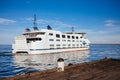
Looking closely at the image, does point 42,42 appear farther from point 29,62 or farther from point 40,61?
point 29,62

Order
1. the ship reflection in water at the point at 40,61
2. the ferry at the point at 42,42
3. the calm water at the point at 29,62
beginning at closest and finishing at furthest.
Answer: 1. the calm water at the point at 29,62
2. the ship reflection in water at the point at 40,61
3. the ferry at the point at 42,42

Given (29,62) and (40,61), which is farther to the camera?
(40,61)

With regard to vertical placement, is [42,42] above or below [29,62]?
above

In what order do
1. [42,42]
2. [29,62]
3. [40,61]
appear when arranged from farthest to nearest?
[42,42] → [40,61] → [29,62]

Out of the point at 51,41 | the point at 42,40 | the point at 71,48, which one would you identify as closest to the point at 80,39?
the point at 71,48

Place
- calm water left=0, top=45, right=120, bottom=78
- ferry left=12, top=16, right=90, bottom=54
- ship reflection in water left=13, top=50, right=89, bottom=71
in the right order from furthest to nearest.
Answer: ferry left=12, top=16, right=90, bottom=54 → ship reflection in water left=13, top=50, right=89, bottom=71 → calm water left=0, top=45, right=120, bottom=78

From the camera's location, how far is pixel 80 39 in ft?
259

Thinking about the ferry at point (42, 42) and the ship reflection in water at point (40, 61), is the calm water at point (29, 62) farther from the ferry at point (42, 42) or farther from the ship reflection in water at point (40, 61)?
the ferry at point (42, 42)

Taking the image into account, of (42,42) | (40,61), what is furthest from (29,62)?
(42,42)

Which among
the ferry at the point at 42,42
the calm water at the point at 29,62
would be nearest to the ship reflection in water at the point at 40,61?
the calm water at the point at 29,62

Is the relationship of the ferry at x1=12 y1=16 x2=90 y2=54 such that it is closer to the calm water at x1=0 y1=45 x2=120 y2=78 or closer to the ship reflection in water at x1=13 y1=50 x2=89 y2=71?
the calm water at x1=0 y1=45 x2=120 y2=78

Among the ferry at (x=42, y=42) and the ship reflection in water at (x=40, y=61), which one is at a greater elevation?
the ferry at (x=42, y=42)

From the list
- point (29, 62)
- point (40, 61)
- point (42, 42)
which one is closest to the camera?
point (29, 62)

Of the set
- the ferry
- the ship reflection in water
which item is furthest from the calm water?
the ferry
